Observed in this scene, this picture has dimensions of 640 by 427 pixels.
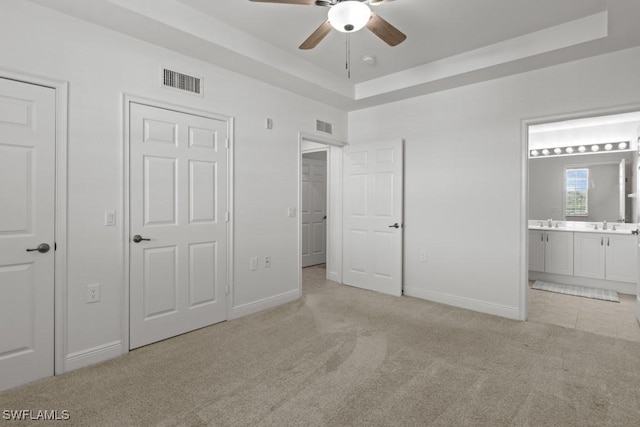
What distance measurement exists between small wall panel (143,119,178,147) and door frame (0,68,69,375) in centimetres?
56

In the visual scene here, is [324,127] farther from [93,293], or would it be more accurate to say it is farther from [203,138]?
[93,293]

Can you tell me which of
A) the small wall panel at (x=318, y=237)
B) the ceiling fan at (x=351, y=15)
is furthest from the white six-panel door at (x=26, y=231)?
the small wall panel at (x=318, y=237)

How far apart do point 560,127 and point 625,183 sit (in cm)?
117

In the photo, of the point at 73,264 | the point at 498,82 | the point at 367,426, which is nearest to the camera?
the point at 367,426

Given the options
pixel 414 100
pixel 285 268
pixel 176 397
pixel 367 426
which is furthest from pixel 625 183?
pixel 176 397

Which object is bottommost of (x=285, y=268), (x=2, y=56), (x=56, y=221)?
(x=285, y=268)

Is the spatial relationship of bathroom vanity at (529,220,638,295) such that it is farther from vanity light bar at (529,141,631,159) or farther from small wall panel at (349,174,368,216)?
small wall panel at (349,174,368,216)

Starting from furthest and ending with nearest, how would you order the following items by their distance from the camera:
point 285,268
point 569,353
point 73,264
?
point 285,268
point 569,353
point 73,264

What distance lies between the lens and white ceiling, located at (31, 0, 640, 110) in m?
2.58

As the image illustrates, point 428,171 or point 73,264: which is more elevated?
point 428,171

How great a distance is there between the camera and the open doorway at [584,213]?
4520 mm

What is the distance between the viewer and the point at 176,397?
213 centimetres

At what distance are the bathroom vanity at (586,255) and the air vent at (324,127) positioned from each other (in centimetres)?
342

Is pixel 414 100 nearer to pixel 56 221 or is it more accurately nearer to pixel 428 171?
pixel 428 171
